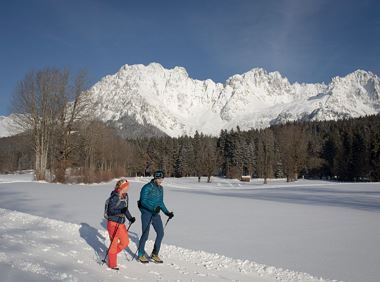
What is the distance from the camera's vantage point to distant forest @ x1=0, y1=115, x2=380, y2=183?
4075cm

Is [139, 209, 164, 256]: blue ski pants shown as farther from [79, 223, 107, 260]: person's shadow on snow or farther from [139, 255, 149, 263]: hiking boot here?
[79, 223, 107, 260]: person's shadow on snow

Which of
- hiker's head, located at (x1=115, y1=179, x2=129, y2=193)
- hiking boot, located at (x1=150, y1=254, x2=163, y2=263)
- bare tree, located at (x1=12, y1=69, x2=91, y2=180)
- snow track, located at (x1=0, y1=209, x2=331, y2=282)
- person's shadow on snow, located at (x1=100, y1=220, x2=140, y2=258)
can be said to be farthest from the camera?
bare tree, located at (x1=12, y1=69, x2=91, y2=180)

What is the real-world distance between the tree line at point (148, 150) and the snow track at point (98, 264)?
90.0 ft

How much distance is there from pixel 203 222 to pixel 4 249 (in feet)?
23.3

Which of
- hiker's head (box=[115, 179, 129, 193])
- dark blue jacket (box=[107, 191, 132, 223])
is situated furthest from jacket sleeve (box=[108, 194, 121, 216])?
hiker's head (box=[115, 179, 129, 193])

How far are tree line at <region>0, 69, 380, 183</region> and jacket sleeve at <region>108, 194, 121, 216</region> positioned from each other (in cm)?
2980

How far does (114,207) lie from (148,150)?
112 metres

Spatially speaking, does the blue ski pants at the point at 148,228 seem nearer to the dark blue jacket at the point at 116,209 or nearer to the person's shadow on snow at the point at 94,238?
the dark blue jacket at the point at 116,209

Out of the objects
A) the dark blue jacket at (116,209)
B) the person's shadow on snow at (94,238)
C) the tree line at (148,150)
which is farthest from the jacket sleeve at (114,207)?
the tree line at (148,150)

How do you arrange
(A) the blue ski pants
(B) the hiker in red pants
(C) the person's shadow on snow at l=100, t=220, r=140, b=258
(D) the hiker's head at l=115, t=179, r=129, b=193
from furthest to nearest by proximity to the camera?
(C) the person's shadow on snow at l=100, t=220, r=140, b=258, (A) the blue ski pants, (D) the hiker's head at l=115, t=179, r=129, b=193, (B) the hiker in red pants

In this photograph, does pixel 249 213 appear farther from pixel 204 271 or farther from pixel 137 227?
pixel 204 271

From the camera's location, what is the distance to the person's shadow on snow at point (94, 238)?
9.14m

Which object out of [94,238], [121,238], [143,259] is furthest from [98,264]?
[94,238]

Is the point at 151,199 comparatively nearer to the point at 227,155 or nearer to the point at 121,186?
the point at 121,186
